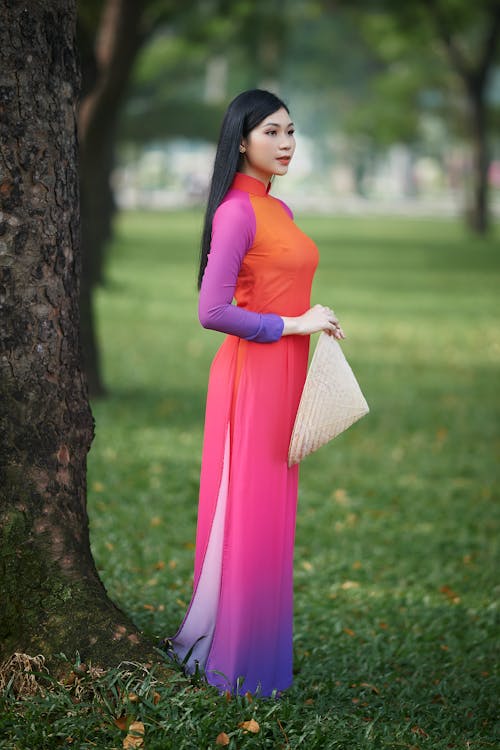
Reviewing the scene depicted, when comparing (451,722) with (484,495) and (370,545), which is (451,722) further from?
(484,495)

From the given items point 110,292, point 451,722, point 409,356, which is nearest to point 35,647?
point 451,722

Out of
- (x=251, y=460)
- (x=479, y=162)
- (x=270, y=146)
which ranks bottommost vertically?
(x=251, y=460)

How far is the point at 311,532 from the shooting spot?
273 inches

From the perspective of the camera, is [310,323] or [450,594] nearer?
[310,323]

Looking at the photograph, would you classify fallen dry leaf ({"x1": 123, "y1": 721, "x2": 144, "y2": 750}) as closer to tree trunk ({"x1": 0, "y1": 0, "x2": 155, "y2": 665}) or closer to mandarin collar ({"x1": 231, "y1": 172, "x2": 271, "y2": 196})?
tree trunk ({"x1": 0, "y1": 0, "x2": 155, "y2": 665})

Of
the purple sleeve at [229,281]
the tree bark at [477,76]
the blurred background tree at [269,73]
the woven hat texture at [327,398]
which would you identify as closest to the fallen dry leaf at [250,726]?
the woven hat texture at [327,398]

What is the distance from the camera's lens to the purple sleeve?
3.63 metres

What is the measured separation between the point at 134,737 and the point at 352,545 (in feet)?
11.4

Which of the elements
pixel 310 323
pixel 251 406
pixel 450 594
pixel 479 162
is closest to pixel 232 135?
pixel 310 323

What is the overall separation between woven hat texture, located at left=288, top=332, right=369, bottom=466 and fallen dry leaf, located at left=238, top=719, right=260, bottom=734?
34.4 inches

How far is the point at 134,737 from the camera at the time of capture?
3352 mm

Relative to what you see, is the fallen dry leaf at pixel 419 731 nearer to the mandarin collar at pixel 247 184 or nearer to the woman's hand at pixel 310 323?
the woman's hand at pixel 310 323

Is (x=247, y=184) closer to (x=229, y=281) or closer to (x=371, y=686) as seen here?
(x=229, y=281)

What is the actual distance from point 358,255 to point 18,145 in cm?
2458
